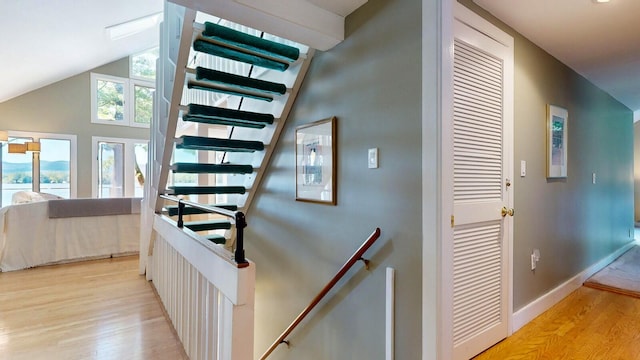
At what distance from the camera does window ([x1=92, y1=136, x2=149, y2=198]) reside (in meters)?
7.34

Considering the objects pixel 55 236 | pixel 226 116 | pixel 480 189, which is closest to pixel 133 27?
pixel 55 236

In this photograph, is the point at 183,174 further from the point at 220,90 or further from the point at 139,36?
the point at 220,90

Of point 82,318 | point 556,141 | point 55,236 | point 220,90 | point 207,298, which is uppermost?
point 220,90

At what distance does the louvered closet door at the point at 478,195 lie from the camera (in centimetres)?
176

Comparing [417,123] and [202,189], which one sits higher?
[417,123]

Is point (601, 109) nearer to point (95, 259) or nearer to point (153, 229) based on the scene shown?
point (153, 229)

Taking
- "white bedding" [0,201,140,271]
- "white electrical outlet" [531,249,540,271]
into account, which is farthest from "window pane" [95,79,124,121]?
"white electrical outlet" [531,249,540,271]

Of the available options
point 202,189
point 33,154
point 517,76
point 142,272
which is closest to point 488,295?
point 517,76

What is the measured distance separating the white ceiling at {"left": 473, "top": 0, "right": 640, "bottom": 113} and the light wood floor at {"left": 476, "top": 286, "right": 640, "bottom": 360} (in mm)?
2047

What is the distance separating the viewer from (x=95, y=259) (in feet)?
13.7

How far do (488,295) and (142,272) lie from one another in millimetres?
3392

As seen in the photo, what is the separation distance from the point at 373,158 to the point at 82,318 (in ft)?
8.18

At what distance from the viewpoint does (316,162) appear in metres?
2.26

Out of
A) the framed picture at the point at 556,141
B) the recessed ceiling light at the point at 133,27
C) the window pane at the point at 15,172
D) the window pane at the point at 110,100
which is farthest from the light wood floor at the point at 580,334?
the window pane at the point at 15,172
